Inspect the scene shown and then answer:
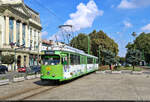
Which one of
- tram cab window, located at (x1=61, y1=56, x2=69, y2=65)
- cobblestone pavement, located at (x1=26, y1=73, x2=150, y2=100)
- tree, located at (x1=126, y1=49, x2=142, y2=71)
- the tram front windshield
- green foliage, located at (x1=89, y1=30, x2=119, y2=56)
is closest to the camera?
cobblestone pavement, located at (x1=26, y1=73, x2=150, y2=100)

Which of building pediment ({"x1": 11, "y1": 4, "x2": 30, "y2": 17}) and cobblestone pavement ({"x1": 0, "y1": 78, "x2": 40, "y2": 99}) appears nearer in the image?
cobblestone pavement ({"x1": 0, "y1": 78, "x2": 40, "y2": 99})

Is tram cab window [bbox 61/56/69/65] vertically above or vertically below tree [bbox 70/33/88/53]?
below

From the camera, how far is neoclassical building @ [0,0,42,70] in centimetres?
4313

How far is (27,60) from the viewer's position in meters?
52.2

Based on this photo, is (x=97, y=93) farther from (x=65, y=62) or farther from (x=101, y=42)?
(x=101, y=42)

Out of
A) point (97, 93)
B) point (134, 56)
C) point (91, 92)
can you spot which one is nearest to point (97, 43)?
point (134, 56)

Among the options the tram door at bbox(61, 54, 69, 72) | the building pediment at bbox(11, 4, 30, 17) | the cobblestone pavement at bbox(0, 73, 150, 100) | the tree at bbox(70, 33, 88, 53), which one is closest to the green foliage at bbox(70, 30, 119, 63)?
the tree at bbox(70, 33, 88, 53)

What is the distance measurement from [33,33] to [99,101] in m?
52.5

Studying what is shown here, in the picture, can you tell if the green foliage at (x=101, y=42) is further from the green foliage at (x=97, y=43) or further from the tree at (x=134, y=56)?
the tree at (x=134, y=56)

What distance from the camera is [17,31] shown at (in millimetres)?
48938

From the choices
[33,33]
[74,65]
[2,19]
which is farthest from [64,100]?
[33,33]

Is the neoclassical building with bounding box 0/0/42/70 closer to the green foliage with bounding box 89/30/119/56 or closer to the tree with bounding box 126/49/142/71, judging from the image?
the green foliage with bounding box 89/30/119/56

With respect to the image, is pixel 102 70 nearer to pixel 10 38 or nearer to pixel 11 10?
pixel 10 38

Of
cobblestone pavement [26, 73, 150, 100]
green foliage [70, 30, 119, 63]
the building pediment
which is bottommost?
cobblestone pavement [26, 73, 150, 100]
